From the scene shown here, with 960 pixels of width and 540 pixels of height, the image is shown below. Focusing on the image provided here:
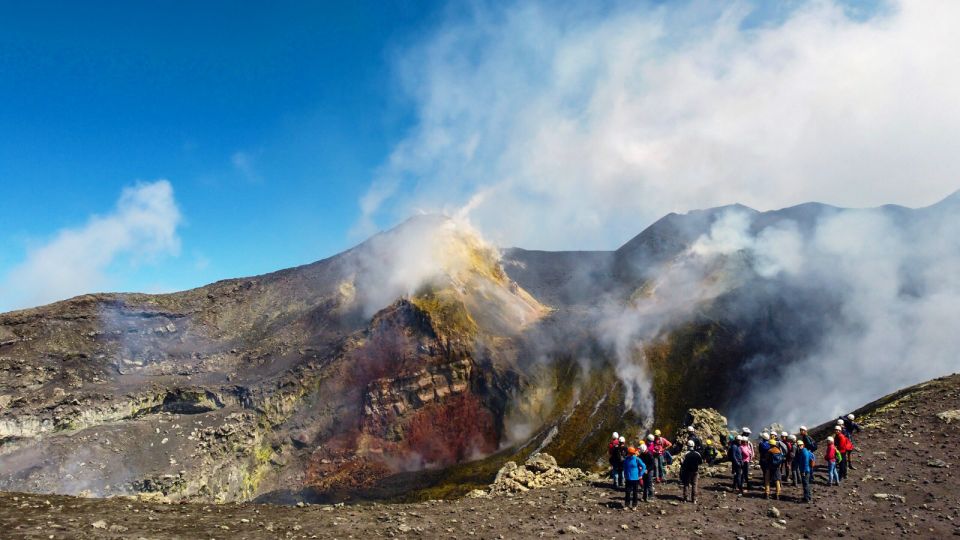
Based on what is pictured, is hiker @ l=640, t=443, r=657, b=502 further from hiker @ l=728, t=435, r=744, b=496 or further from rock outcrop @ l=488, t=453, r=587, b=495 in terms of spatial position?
rock outcrop @ l=488, t=453, r=587, b=495

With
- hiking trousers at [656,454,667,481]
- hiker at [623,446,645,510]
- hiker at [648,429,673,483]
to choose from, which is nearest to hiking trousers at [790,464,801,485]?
hiker at [648,429,673,483]

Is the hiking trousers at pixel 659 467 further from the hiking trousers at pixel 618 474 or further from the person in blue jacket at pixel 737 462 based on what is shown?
the person in blue jacket at pixel 737 462

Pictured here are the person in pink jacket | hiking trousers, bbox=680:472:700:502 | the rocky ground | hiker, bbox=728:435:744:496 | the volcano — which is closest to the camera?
the rocky ground

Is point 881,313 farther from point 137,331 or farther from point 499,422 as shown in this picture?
point 137,331

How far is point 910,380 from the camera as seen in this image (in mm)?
88062

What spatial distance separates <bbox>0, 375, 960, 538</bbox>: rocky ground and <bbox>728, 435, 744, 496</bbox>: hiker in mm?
652

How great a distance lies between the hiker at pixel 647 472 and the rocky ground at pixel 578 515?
1.96ft

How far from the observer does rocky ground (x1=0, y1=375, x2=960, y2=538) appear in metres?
19.9

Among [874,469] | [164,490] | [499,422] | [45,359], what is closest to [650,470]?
[874,469]

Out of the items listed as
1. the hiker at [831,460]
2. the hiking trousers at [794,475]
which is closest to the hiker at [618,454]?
the hiking trousers at [794,475]

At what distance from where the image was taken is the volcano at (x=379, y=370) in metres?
88.9

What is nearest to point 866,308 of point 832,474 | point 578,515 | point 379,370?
point 832,474

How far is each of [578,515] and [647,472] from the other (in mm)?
3903

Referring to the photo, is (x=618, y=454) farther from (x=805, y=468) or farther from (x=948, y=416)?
(x=948, y=416)
